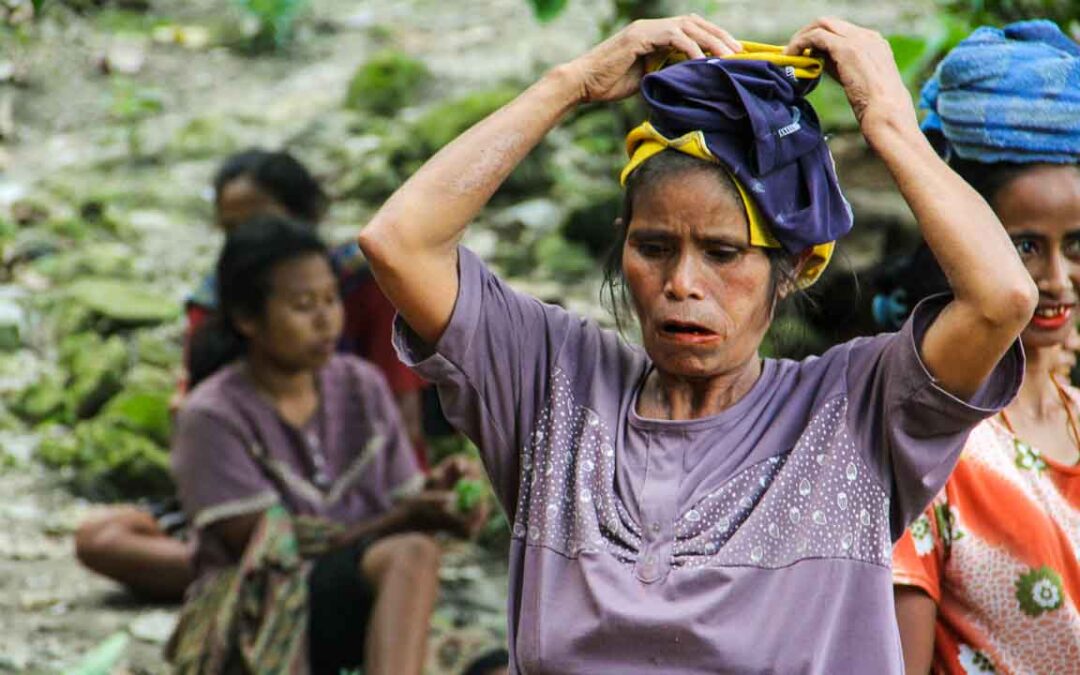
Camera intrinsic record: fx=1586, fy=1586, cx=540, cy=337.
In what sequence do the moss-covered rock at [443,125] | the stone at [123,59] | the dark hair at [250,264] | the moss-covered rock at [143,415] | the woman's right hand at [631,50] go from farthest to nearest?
the stone at [123,59]
the moss-covered rock at [443,125]
the moss-covered rock at [143,415]
the dark hair at [250,264]
the woman's right hand at [631,50]

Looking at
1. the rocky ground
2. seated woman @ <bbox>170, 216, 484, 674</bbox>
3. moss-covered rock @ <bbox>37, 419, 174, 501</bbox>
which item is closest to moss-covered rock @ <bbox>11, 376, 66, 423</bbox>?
the rocky ground

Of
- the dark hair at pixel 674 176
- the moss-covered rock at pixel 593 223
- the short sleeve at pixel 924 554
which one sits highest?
the dark hair at pixel 674 176

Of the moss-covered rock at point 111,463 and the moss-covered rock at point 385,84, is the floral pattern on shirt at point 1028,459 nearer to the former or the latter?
the moss-covered rock at point 111,463

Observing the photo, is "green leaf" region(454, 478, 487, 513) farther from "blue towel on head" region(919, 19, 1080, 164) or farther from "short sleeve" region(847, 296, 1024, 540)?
"short sleeve" region(847, 296, 1024, 540)

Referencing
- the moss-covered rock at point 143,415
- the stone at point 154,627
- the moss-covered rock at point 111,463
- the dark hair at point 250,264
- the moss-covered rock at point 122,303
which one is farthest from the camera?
the moss-covered rock at point 122,303

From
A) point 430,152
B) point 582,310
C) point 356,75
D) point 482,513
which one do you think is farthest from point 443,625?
point 356,75

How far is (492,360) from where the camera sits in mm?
2307

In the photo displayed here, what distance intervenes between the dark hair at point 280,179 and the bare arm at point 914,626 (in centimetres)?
361

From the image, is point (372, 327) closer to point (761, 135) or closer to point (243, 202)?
point (243, 202)

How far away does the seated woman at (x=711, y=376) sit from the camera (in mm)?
2109

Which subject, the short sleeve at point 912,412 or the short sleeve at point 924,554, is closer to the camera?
the short sleeve at point 912,412

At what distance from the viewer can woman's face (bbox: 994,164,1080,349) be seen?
259 cm

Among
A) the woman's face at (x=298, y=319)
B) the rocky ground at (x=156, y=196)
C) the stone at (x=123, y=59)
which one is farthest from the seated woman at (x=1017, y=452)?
the stone at (x=123, y=59)

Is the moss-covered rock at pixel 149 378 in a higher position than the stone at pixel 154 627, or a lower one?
higher
